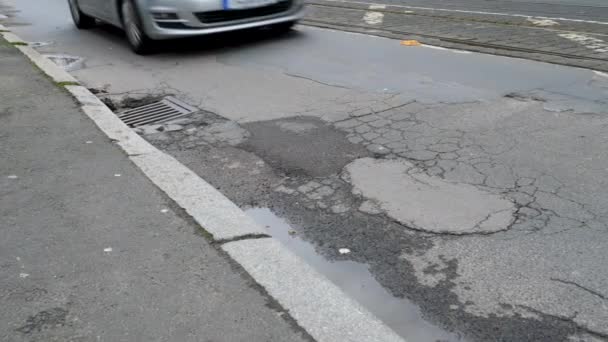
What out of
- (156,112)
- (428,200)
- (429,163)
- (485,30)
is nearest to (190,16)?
(156,112)

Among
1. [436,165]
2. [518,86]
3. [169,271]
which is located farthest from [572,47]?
[169,271]

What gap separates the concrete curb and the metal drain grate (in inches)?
38.9

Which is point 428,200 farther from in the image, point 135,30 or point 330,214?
point 135,30

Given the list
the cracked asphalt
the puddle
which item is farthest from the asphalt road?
the puddle

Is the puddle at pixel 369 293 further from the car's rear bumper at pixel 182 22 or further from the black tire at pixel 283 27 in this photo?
the black tire at pixel 283 27

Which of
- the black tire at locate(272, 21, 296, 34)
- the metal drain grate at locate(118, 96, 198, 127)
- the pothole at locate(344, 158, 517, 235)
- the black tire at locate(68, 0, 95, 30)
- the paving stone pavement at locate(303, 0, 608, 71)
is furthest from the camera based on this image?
the black tire at locate(68, 0, 95, 30)

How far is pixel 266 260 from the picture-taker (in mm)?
3279

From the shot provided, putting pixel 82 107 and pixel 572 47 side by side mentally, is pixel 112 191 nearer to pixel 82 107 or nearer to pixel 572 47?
pixel 82 107

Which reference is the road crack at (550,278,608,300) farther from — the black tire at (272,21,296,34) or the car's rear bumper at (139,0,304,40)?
the black tire at (272,21,296,34)

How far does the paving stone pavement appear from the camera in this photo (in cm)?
789

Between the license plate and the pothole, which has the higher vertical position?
the license plate

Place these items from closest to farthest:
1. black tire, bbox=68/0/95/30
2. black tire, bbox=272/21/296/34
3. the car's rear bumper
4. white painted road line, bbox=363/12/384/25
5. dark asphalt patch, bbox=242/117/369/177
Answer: dark asphalt patch, bbox=242/117/369/177
the car's rear bumper
black tire, bbox=272/21/296/34
white painted road line, bbox=363/12/384/25
black tire, bbox=68/0/95/30

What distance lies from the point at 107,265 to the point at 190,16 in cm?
609

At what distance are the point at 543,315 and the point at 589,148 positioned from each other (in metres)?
2.34
